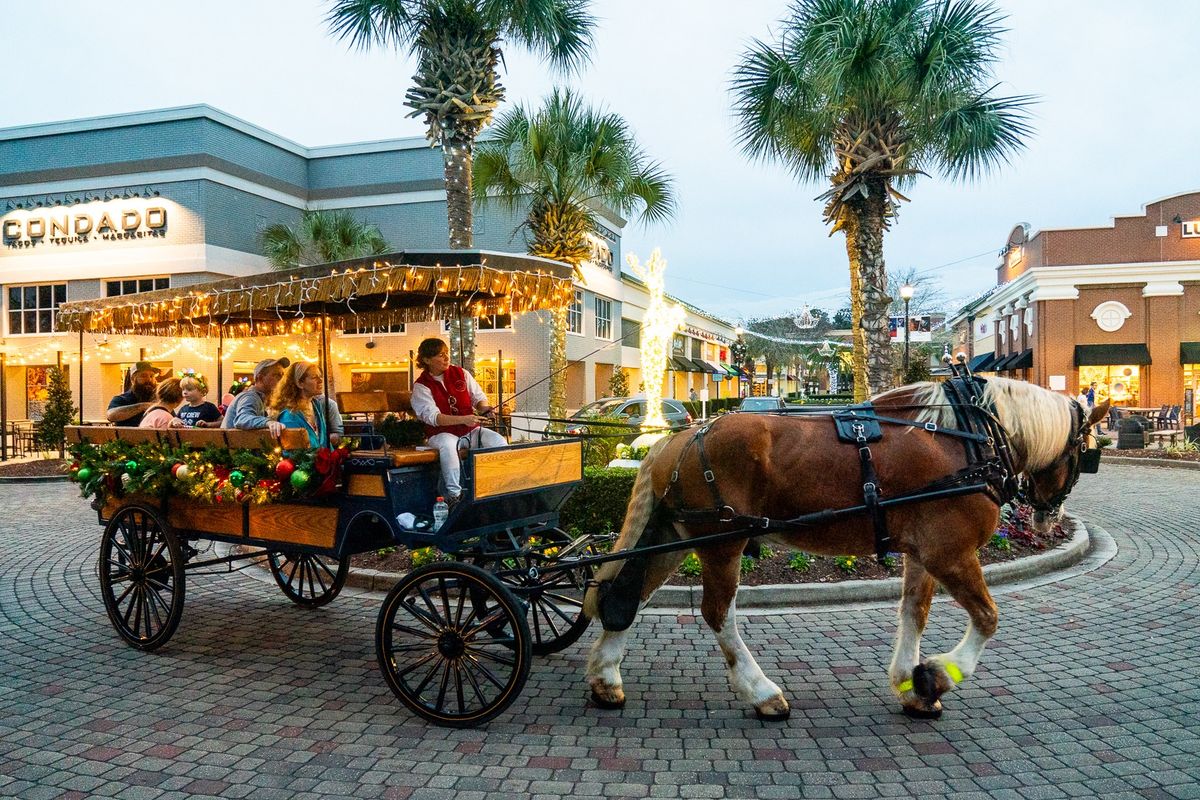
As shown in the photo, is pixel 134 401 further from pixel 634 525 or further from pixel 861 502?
pixel 861 502

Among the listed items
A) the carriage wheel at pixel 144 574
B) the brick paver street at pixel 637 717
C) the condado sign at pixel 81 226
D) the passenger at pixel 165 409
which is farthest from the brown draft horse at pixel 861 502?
the condado sign at pixel 81 226

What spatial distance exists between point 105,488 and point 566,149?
1242cm

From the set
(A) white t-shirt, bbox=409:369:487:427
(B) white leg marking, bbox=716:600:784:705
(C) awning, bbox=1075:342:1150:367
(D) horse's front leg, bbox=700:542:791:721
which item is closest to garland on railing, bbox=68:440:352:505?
(A) white t-shirt, bbox=409:369:487:427

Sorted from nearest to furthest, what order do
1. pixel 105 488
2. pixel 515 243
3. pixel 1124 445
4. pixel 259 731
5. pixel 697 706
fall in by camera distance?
pixel 259 731 → pixel 697 706 → pixel 105 488 → pixel 1124 445 → pixel 515 243

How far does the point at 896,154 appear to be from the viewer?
37.8 ft

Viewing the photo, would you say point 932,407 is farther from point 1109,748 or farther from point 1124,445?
point 1124,445

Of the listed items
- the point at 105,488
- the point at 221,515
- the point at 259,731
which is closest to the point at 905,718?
the point at 259,731

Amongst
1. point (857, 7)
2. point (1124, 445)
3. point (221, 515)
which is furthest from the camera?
point (1124, 445)

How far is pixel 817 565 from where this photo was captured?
700 centimetres

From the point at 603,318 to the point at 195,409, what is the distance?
26.3m

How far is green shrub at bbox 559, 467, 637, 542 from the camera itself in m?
7.80

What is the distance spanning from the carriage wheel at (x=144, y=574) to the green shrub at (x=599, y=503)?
3.70 metres

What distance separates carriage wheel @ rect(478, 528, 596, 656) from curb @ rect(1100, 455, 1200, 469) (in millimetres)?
15877

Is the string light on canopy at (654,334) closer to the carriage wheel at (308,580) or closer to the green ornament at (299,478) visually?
the carriage wheel at (308,580)
